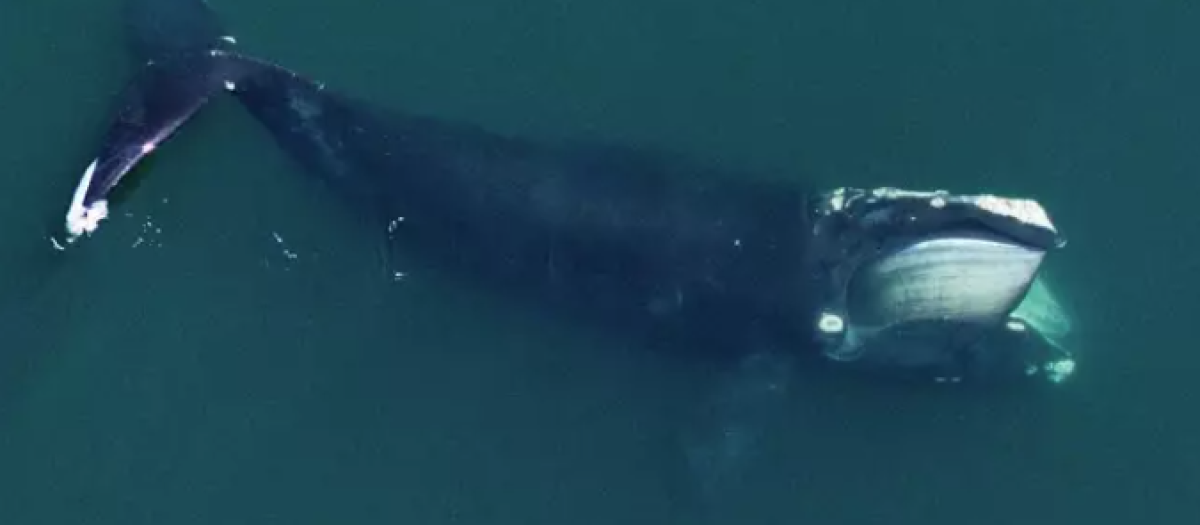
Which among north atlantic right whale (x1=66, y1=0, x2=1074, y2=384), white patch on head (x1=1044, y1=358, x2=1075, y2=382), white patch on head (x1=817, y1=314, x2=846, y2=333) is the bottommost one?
white patch on head (x1=1044, y1=358, x2=1075, y2=382)

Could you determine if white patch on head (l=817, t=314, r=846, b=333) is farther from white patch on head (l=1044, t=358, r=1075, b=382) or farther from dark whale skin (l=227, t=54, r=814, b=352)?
white patch on head (l=1044, t=358, r=1075, b=382)

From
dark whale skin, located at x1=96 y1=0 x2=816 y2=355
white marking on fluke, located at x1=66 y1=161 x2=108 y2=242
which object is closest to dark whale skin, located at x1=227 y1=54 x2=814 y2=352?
dark whale skin, located at x1=96 y1=0 x2=816 y2=355

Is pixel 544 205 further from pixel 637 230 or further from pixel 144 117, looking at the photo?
pixel 144 117

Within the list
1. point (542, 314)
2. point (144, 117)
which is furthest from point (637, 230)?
point (144, 117)

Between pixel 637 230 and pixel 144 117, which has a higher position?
pixel 144 117

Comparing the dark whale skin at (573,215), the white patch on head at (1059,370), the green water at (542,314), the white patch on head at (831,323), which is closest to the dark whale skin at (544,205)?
the dark whale skin at (573,215)
